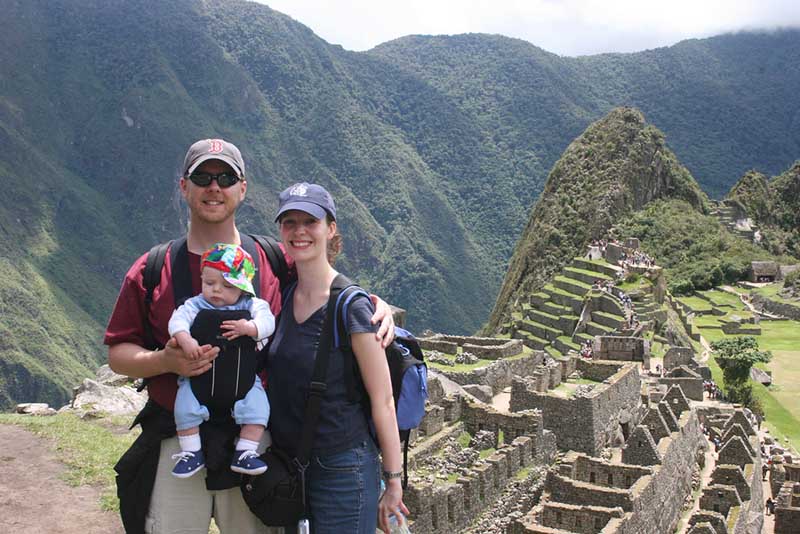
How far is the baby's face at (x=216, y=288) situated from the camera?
472 centimetres

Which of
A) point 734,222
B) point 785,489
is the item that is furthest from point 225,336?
point 734,222

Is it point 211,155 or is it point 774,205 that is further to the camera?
point 774,205

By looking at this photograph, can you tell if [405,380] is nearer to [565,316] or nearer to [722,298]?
[565,316]

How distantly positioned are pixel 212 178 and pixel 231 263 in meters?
0.61

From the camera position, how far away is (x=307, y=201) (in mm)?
4992

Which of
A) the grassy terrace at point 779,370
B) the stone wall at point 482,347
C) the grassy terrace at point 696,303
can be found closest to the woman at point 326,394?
the stone wall at point 482,347

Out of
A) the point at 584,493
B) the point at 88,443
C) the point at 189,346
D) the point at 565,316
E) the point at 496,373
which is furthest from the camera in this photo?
the point at 565,316

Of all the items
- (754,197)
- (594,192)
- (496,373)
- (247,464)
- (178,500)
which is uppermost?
(594,192)

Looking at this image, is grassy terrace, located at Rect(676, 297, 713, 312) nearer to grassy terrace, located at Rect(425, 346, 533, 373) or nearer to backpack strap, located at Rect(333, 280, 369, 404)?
grassy terrace, located at Rect(425, 346, 533, 373)

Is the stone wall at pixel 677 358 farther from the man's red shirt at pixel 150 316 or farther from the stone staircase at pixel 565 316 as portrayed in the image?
the man's red shirt at pixel 150 316

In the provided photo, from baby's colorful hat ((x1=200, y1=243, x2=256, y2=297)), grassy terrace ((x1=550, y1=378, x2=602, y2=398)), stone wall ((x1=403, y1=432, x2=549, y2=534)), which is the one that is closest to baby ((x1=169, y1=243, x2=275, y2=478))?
baby's colorful hat ((x1=200, y1=243, x2=256, y2=297))

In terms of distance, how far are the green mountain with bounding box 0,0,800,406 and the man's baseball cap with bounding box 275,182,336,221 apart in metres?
44.6

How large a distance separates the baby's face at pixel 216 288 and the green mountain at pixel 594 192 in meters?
63.4

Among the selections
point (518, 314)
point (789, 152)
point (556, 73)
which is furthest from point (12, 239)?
point (789, 152)
